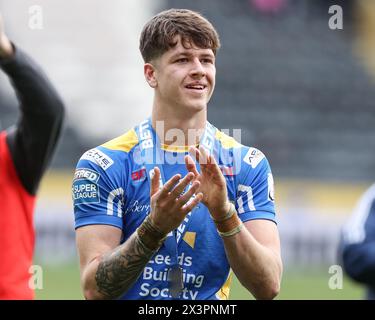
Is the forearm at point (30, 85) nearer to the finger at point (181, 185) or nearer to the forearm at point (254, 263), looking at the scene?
the finger at point (181, 185)

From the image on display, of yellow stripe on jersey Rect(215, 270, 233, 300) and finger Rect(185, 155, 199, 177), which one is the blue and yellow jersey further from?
finger Rect(185, 155, 199, 177)

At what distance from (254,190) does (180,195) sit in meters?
0.51

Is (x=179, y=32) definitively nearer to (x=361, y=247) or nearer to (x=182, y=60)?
(x=182, y=60)

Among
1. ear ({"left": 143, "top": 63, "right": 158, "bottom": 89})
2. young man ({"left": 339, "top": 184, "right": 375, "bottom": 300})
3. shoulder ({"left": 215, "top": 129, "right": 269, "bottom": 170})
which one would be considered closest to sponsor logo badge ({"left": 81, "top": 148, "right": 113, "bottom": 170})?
ear ({"left": 143, "top": 63, "right": 158, "bottom": 89})

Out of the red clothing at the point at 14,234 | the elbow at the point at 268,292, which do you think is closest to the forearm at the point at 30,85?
the red clothing at the point at 14,234

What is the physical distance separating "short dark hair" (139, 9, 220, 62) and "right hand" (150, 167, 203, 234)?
2.24 feet

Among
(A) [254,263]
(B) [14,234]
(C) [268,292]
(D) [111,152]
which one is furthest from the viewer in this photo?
(B) [14,234]

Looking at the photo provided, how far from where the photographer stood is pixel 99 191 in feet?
14.2

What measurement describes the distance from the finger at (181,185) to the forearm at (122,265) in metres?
0.21

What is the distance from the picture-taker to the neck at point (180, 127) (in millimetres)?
4312

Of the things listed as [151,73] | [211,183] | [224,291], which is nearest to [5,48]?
[151,73]

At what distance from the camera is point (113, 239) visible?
4.25m

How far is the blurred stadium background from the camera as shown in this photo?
19125 mm
